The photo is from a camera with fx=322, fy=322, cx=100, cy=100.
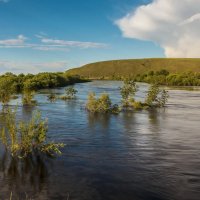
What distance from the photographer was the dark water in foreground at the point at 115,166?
27688 millimetres

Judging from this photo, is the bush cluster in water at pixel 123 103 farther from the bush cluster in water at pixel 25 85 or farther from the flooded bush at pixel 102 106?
the bush cluster in water at pixel 25 85

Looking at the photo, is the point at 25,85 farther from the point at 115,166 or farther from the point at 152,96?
the point at 115,166

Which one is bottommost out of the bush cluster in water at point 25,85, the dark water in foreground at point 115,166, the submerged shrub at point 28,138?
the dark water in foreground at point 115,166

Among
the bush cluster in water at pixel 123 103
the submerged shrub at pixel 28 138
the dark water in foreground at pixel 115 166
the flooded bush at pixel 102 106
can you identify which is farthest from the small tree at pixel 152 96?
the submerged shrub at pixel 28 138

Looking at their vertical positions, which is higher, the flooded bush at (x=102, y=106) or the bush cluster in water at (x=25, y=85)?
the bush cluster in water at (x=25, y=85)

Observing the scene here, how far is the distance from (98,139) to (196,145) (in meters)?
13.8

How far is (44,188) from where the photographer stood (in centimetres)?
2819

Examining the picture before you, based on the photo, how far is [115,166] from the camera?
34688 mm

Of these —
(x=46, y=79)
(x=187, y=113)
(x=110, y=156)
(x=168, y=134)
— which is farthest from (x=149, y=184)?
(x=46, y=79)

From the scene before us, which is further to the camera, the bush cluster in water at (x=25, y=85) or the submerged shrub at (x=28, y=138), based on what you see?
the bush cluster in water at (x=25, y=85)

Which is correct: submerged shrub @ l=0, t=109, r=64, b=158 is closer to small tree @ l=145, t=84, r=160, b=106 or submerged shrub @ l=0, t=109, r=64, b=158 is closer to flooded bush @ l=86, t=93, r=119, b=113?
flooded bush @ l=86, t=93, r=119, b=113

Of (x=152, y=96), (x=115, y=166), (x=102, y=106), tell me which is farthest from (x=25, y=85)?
(x=115, y=166)

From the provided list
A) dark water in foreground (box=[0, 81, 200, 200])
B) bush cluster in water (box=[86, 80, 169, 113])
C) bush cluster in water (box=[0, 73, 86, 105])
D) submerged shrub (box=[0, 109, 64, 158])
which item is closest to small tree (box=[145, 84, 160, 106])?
bush cluster in water (box=[86, 80, 169, 113])

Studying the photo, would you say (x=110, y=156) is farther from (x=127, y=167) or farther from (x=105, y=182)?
(x=105, y=182)
